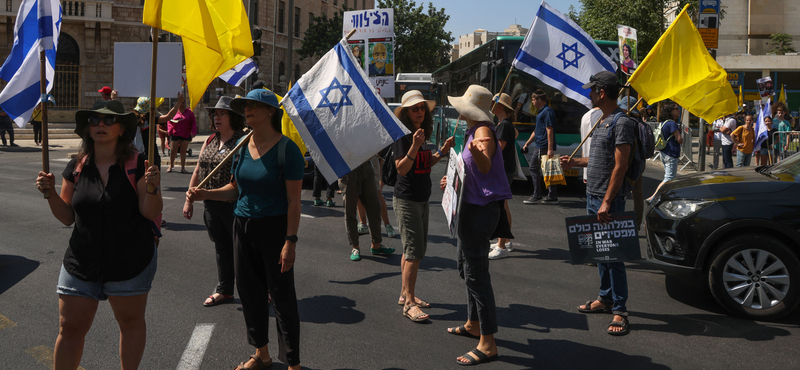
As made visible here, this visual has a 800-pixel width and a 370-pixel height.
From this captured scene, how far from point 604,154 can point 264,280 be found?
268cm

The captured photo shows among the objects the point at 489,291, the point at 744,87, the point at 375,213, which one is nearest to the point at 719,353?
the point at 489,291

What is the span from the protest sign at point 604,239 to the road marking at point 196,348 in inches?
107

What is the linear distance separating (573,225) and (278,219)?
2.32 metres

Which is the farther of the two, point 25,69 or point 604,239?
point 604,239

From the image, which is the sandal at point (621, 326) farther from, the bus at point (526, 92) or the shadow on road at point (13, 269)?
the bus at point (526, 92)

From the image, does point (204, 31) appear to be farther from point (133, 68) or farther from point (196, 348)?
point (133, 68)

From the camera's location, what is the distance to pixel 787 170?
542 cm

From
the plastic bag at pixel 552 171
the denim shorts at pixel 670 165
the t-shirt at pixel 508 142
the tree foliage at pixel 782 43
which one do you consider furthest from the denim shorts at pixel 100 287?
the tree foliage at pixel 782 43

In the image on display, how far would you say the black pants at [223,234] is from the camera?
4969 mm

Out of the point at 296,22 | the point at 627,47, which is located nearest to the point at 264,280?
the point at 627,47

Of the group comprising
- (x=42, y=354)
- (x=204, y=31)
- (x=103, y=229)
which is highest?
(x=204, y=31)

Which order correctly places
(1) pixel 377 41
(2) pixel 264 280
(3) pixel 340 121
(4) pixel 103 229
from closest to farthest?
(4) pixel 103 229, (2) pixel 264 280, (3) pixel 340 121, (1) pixel 377 41

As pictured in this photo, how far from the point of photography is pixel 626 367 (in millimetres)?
3969

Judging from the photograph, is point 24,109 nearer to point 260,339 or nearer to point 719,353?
point 260,339
